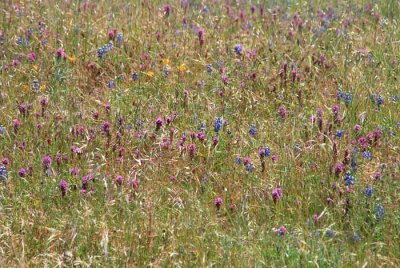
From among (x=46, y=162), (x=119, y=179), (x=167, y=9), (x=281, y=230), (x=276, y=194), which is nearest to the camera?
(x=281, y=230)

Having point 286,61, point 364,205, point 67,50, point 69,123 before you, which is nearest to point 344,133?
point 364,205

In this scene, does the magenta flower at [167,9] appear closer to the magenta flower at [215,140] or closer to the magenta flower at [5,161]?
the magenta flower at [215,140]

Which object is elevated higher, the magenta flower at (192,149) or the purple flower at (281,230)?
the purple flower at (281,230)

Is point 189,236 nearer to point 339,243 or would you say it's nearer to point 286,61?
point 339,243

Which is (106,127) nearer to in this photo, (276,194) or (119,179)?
(119,179)

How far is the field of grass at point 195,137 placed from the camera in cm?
360

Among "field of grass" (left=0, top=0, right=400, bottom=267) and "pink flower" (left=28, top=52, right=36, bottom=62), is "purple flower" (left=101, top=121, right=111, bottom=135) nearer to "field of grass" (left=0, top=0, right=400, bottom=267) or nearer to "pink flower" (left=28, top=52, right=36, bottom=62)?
"field of grass" (left=0, top=0, right=400, bottom=267)

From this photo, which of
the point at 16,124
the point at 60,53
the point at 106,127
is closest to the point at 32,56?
the point at 60,53

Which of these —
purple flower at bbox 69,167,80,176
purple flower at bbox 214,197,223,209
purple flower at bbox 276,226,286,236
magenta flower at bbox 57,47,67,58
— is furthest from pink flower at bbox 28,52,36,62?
purple flower at bbox 276,226,286,236

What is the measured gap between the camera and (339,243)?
3.61m

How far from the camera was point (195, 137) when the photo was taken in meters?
4.63

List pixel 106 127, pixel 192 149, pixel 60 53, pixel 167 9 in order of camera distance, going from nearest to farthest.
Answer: pixel 192 149
pixel 106 127
pixel 60 53
pixel 167 9

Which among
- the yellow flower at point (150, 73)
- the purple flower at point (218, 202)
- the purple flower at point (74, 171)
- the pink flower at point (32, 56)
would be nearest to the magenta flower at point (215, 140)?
the purple flower at point (218, 202)

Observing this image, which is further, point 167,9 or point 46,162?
point 167,9
